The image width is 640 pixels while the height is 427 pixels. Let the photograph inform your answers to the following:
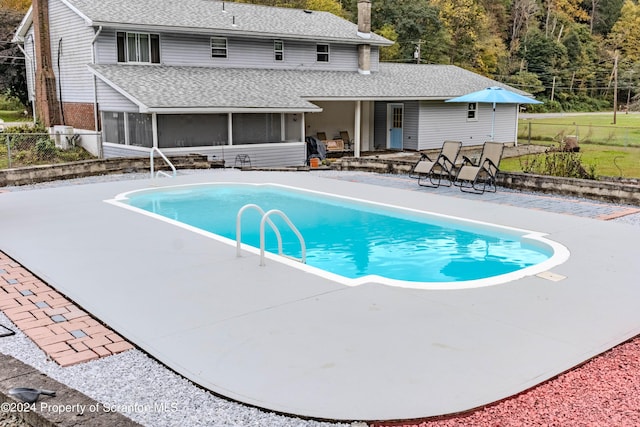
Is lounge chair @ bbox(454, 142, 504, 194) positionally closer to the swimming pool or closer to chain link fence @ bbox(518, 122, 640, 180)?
chain link fence @ bbox(518, 122, 640, 180)

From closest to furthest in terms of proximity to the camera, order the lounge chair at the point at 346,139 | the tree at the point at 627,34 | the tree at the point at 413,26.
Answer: the lounge chair at the point at 346,139, the tree at the point at 413,26, the tree at the point at 627,34

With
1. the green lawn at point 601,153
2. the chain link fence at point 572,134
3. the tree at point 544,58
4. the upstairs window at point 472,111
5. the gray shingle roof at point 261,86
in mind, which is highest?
the tree at point 544,58

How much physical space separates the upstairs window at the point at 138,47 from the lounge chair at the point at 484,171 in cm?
1297

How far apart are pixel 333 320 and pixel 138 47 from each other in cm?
1854

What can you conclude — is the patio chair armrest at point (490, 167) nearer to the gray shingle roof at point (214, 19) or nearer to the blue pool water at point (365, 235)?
the blue pool water at point (365, 235)

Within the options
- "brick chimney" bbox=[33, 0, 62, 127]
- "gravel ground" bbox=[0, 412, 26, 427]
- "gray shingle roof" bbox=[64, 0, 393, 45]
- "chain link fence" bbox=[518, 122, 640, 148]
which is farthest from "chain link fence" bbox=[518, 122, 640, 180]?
"brick chimney" bbox=[33, 0, 62, 127]

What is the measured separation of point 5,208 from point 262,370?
831 cm

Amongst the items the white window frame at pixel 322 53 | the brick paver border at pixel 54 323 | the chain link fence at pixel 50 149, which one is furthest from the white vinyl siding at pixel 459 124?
the brick paver border at pixel 54 323

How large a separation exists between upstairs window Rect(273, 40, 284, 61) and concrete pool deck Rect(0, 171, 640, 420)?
56.7 feet

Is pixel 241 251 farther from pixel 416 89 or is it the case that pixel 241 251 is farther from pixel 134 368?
pixel 416 89

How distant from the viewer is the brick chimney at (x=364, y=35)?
26.8 m

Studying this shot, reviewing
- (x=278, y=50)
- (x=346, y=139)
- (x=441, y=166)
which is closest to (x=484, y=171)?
(x=441, y=166)

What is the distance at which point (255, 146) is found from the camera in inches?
811

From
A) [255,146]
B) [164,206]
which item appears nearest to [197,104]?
[255,146]
